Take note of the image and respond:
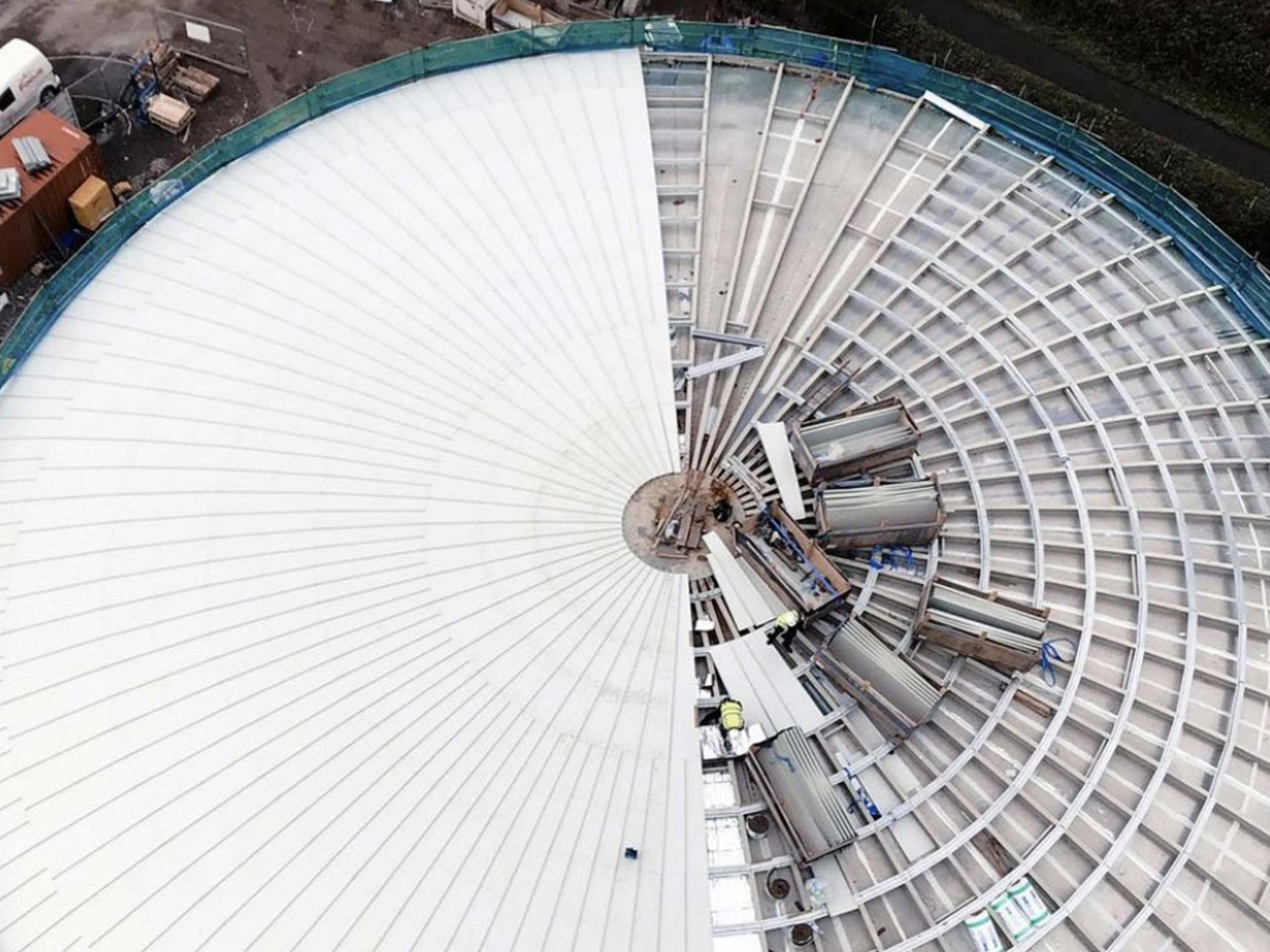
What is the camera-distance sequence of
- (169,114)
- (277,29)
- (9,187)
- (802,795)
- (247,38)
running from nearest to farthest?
(802,795)
(9,187)
(169,114)
(247,38)
(277,29)

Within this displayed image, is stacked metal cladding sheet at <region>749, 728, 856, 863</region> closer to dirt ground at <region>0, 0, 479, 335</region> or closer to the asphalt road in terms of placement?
dirt ground at <region>0, 0, 479, 335</region>

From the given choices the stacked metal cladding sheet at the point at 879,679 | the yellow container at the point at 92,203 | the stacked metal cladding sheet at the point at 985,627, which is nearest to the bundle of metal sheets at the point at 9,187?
the yellow container at the point at 92,203

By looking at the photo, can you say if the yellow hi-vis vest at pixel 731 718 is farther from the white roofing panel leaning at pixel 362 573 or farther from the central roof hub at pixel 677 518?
the central roof hub at pixel 677 518

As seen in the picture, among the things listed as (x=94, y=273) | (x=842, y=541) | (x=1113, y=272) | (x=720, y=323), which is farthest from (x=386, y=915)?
(x=1113, y=272)

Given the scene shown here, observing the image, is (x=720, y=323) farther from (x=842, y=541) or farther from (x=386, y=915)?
(x=386, y=915)

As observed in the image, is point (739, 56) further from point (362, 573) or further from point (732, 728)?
point (732, 728)

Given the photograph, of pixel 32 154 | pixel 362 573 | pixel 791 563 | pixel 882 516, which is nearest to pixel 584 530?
pixel 791 563
